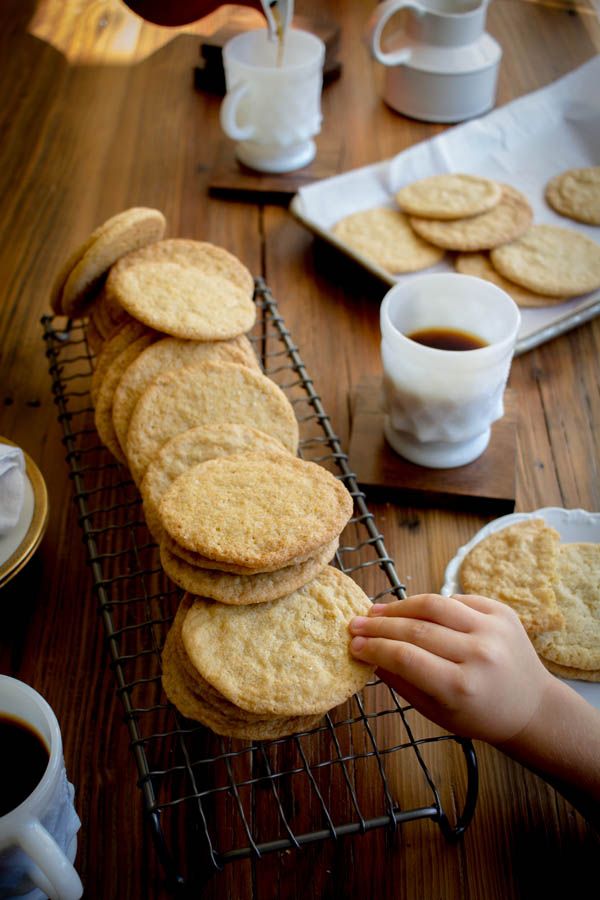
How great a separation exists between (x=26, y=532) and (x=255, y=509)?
0.28 m

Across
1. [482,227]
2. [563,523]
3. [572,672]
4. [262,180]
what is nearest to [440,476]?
[563,523]

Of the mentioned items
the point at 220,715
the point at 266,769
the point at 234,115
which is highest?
the point at 234,115

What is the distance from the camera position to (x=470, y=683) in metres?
0.69

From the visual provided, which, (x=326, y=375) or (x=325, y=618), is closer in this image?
(x=325, y=618)

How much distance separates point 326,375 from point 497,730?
0.65m

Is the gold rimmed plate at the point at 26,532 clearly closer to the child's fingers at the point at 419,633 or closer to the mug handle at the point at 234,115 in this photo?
the child's fingers at the point at 419,633

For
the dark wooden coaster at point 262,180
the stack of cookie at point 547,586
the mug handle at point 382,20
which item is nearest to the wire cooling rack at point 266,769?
the stack of cookie at point 547,586

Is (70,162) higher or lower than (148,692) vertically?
higher

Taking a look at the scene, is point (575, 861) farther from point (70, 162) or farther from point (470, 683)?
point (70, 162)

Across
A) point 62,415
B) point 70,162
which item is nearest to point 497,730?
point 62,415

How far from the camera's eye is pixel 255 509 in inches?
31.0

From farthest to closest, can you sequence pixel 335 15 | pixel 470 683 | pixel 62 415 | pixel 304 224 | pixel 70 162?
pixel 335 15, pixel 70 162, pixel 304 224, pixel 62 415, pixel 470 683

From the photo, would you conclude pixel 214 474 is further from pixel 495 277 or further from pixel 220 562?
pixel 495 277

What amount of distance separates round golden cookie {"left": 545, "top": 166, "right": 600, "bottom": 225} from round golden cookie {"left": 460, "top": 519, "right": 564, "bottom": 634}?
0.71 metres
